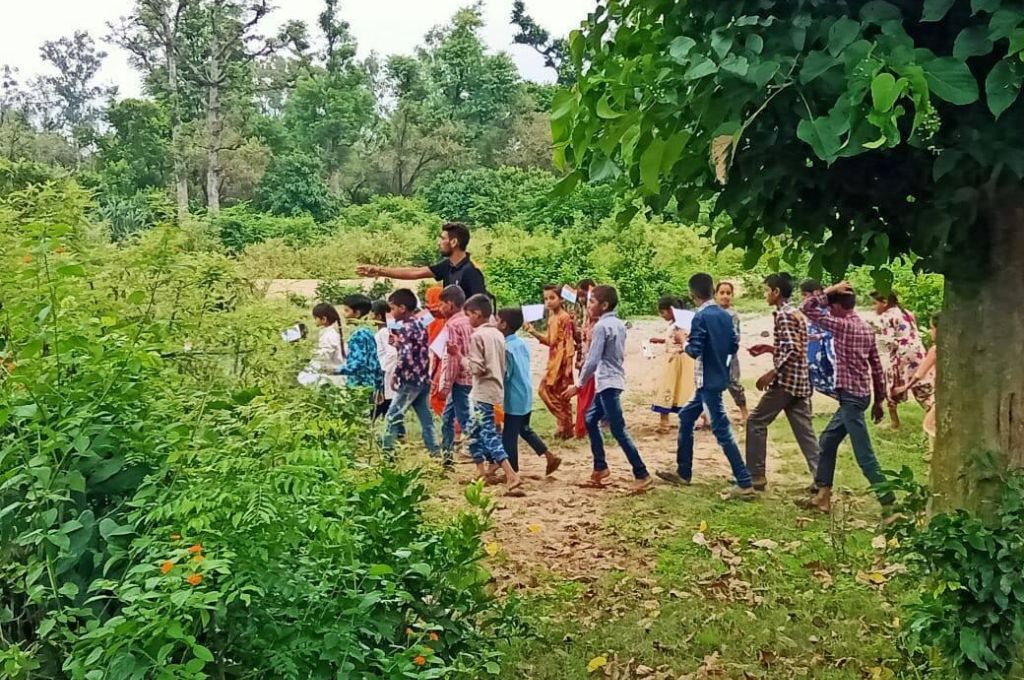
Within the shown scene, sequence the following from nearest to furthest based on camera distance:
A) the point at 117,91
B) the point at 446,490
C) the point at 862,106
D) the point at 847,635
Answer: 1. the point at 862,106
2. the point at 847,635
3. the point at 446,490
4. the point at 117,91

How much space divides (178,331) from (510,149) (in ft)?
117

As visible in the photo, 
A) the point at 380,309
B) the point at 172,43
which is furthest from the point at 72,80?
the point at 380,309

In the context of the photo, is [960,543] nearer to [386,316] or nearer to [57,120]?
[386,316]

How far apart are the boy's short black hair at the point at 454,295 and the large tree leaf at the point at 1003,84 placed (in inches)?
193

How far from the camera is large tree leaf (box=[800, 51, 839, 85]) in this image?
2268mm

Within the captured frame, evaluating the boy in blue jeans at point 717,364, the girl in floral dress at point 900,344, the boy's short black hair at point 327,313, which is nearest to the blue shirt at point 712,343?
the boy in blue jeans at point 717,364

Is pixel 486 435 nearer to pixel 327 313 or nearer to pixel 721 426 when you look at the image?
pixel 721 426

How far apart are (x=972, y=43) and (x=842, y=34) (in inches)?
12.6

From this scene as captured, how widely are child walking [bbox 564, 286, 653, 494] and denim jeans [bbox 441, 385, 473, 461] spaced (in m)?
0.92

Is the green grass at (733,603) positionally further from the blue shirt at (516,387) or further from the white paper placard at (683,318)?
the white paper placard at (683,318)

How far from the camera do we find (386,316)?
8234mm

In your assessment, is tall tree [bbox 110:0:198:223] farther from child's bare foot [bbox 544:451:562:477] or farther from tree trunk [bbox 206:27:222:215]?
child's bare foot [bbox 544:451:562:477]

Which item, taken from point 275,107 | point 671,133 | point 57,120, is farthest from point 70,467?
point 57,120

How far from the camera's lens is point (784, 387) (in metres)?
6.39
